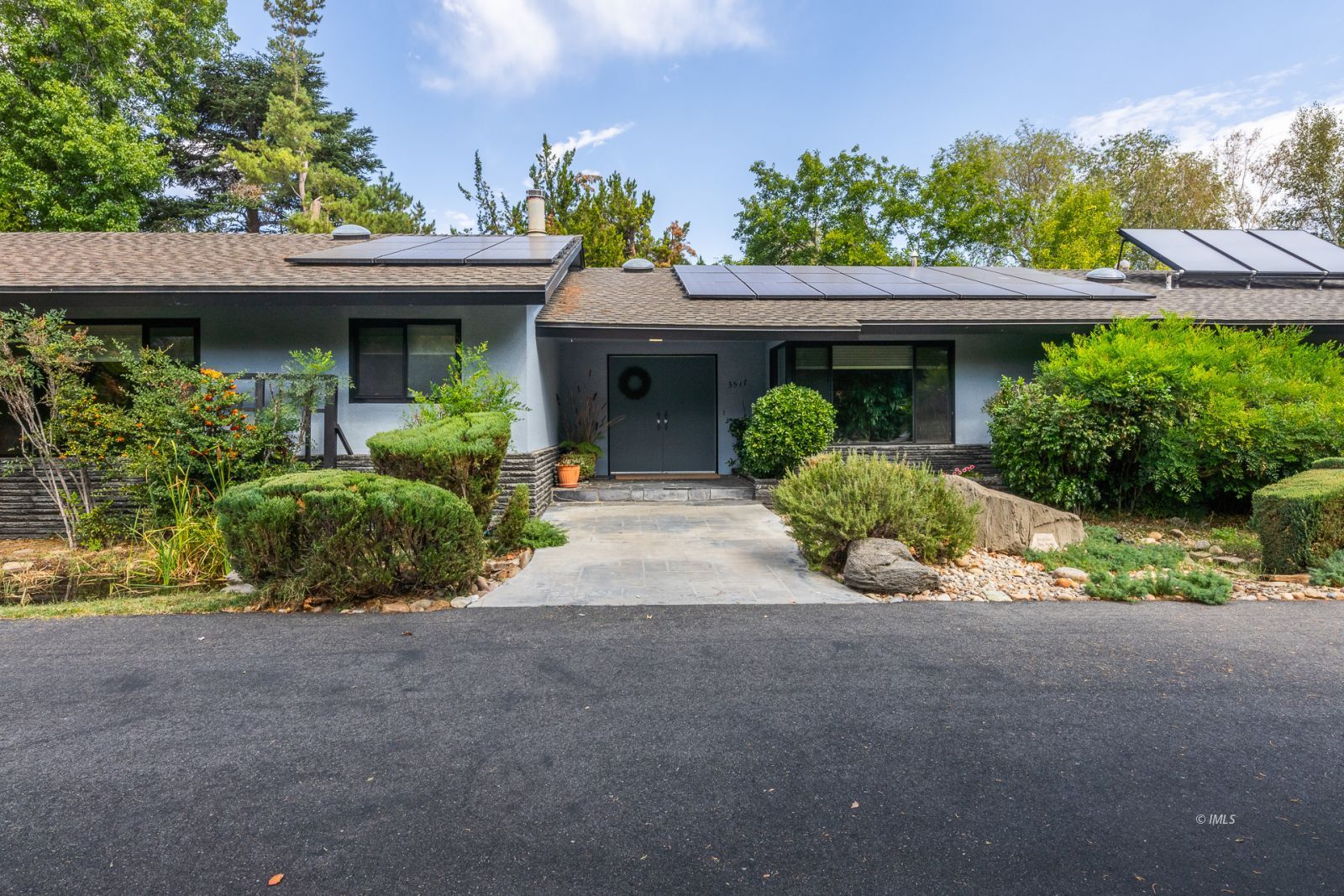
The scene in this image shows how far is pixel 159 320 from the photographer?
8445mm

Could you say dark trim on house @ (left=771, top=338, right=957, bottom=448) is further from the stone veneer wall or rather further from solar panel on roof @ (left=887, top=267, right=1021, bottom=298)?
the stone veneer wall

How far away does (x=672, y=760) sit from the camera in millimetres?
2518

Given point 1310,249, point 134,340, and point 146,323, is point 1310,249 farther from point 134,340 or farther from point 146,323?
point 134,340

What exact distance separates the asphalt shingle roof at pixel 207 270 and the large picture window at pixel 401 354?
0.66 metres

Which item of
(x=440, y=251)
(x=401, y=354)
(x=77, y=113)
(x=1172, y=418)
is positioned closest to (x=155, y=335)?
(x=401, y=354)

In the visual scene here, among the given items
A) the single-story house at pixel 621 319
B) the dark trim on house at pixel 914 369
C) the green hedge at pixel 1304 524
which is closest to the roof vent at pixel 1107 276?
the single-story house at pixel 621 319

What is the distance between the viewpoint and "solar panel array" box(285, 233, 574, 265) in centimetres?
895

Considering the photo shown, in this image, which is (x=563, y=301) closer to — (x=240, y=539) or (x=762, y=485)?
(x=762, y=485)

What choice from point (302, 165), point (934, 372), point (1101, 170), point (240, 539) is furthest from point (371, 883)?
point (1101, 170)

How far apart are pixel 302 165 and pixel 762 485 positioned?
19.0 m

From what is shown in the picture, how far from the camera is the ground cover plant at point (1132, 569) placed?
4825 mm

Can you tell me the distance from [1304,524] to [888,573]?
3.44 meters

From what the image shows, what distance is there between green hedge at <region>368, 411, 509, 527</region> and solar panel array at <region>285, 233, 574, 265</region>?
4217 millimetres

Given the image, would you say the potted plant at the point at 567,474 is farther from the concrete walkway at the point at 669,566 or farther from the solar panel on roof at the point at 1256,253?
the solar panel on roof at the point at 1256,253
